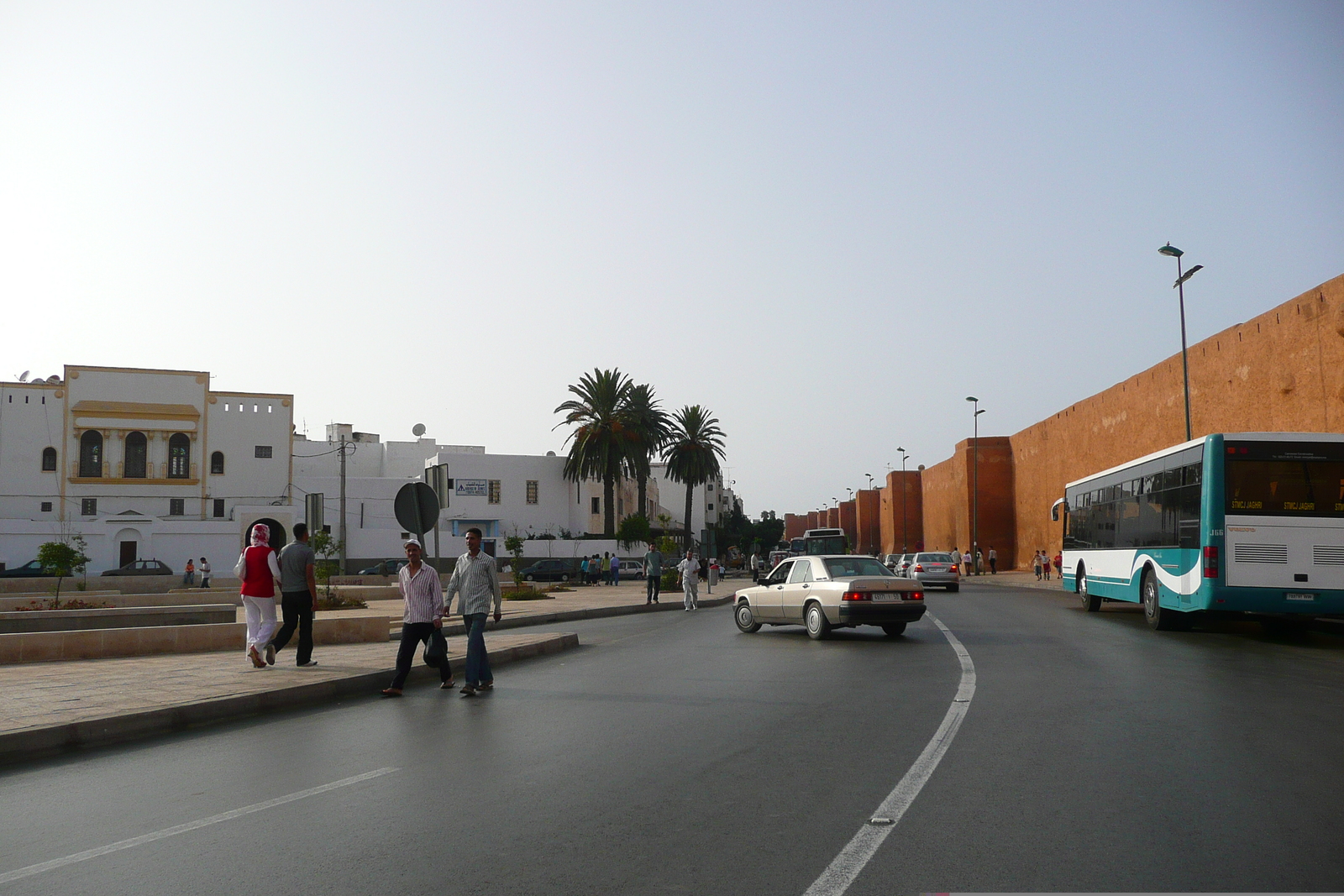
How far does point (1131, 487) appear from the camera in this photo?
2122cm

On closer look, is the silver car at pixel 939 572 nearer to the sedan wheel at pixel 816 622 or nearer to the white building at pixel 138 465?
the sedan wheel at pixel 816 622

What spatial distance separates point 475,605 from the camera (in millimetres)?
11602

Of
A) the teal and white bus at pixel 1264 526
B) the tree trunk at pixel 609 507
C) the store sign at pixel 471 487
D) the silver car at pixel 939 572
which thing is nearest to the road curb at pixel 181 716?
the teal and white bus at pixel 1264 526

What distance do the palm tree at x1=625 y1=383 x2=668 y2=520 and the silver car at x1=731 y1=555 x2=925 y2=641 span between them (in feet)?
137

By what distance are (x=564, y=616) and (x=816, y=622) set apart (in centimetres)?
934

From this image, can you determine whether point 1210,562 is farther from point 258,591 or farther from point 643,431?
point 643,431

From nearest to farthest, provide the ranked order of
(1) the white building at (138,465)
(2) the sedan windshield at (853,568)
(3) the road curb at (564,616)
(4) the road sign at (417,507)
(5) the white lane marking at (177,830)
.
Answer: (5) the white lane marking at (177,830) < (4) the road sign at (417,507) < (2) the sedan windshield at (853,568) < (3) the road curb at (564,616) < (1) the white building at (138,465)

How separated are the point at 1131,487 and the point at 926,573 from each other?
18445 mm

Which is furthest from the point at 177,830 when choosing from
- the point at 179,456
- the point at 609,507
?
the point at 179,456

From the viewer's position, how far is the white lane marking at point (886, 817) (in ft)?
15.0

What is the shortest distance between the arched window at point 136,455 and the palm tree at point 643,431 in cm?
2719

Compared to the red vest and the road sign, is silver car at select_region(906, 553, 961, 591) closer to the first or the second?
the road sign

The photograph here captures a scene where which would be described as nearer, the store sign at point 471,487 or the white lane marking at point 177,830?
the white lane marking at point 177,830

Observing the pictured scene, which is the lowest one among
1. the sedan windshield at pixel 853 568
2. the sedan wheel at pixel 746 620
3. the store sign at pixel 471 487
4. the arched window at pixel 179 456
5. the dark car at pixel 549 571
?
the dark car at pixel 549 571
